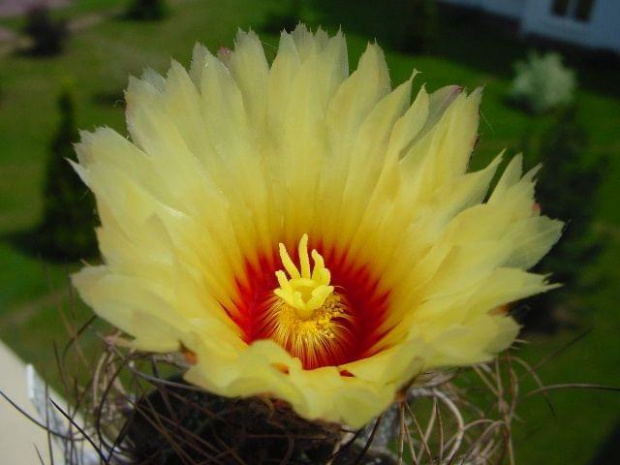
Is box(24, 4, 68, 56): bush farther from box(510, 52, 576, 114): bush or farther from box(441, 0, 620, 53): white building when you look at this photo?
box(441, 0, 620, 53): white building

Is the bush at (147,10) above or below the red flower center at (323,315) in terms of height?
below

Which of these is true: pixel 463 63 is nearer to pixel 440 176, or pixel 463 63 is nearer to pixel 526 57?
pixel 526 57

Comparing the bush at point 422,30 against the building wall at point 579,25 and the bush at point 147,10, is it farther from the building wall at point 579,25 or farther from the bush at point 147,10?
the bush at point 147,10

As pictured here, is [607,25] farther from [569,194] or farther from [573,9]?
[569,194]

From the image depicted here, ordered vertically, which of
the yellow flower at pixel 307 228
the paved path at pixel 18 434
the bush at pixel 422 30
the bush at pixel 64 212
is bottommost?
the bush at pixel 64 212

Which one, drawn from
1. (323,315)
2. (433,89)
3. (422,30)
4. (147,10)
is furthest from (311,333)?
(147,10)

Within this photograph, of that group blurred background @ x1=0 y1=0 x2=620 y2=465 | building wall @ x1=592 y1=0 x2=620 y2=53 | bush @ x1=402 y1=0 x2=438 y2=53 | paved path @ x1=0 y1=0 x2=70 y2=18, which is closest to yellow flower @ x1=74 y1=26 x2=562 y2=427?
blurred background @ x1=0 y1=0 x2=620 y2=465

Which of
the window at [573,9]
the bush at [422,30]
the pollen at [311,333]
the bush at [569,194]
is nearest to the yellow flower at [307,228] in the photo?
the pollen at [311,333]

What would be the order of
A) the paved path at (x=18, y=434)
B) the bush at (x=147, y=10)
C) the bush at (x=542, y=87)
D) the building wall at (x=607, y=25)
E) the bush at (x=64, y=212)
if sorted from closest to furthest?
1. the paved path at (x=18, y=434)
2. the bush at (x=64, y=212)
3. the bush at (x=542, y=87)
4. the bush at (x=147, y=10)
5. the building wall at (x=607, y=25)
